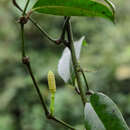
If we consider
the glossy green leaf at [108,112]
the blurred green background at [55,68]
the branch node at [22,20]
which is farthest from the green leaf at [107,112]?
the blurred green background at [55,68]

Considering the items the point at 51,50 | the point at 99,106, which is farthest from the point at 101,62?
the point at 99,106

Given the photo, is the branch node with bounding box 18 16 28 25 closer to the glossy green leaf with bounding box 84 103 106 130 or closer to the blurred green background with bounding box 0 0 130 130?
the glossy green leaf with bounding box 84 103 106 130

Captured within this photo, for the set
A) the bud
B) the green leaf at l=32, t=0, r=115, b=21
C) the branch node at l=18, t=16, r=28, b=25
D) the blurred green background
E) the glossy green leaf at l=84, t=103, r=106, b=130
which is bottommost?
the blurred green background

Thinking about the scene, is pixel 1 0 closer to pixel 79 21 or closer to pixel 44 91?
pixel 79 21

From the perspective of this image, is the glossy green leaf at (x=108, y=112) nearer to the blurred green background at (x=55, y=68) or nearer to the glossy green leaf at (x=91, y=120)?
the glossy green leaf at (x=91, y=120)

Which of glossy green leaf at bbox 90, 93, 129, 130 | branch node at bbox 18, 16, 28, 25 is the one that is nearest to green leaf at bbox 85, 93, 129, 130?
glossy green leaf at bbox 90, 93, 129, 130

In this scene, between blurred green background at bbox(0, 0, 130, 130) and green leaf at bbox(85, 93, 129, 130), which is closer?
green leaf at bbox(85, 93, 129, 130)
